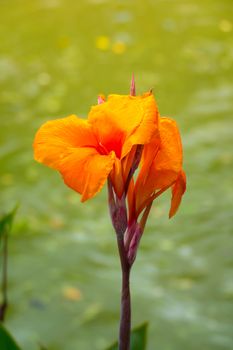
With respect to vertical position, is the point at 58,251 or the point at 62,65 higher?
the point at 62,65

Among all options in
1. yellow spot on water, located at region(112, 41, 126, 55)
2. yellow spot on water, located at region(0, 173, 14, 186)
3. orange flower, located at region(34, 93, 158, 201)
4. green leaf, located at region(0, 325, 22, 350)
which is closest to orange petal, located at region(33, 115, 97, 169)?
orange flower, located at region(34, 93, 158, 201)

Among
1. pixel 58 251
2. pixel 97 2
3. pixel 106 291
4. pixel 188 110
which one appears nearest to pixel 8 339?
pixel 106 291

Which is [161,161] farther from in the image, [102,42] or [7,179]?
[102,42]

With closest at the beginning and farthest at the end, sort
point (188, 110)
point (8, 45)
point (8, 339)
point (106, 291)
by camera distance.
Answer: point (8, 339), point (106, 291), point (188, 110), point (8, 45)

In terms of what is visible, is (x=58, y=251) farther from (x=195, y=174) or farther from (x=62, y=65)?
(x=62, y=65)

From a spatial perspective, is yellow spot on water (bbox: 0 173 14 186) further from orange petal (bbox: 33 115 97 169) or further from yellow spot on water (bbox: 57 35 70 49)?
orange petal (bbox: 33 115 97 169)

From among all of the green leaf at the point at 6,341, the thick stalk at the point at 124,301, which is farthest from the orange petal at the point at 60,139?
the green leaf at the point at 6,341
